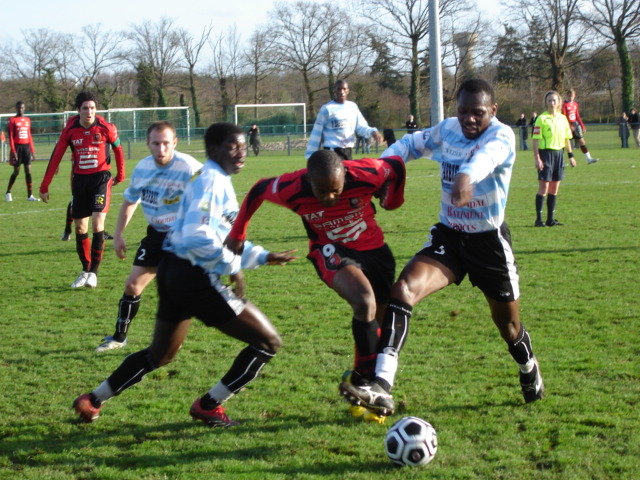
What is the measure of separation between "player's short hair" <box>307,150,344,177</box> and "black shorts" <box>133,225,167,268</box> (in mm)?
1949

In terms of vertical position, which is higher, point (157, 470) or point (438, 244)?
point (438, 244)

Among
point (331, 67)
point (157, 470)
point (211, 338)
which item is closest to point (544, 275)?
point (211, 338)

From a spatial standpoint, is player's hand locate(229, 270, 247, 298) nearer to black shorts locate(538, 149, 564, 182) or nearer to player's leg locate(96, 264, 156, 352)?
player's leg locate(96, 264, 156, 352)

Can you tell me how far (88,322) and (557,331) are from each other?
4098mm

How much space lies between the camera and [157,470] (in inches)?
151

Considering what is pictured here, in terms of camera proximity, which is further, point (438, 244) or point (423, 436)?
point (438, 244)

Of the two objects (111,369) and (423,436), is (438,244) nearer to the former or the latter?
(423,436)

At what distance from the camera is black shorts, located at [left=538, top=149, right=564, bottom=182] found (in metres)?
11.8

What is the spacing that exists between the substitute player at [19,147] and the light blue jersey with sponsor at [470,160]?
1543 cm

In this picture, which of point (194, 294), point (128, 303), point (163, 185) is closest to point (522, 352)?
point (194, 294)

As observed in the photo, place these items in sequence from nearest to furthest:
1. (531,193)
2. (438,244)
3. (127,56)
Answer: (438,244)
(531,193)
(127,56)

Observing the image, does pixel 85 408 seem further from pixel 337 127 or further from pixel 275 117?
pixel 275 117

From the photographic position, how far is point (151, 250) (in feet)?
19.0

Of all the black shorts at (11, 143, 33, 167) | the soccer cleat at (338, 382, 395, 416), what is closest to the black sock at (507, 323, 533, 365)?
the soccer cleat at (338, 382, 395, 416)
